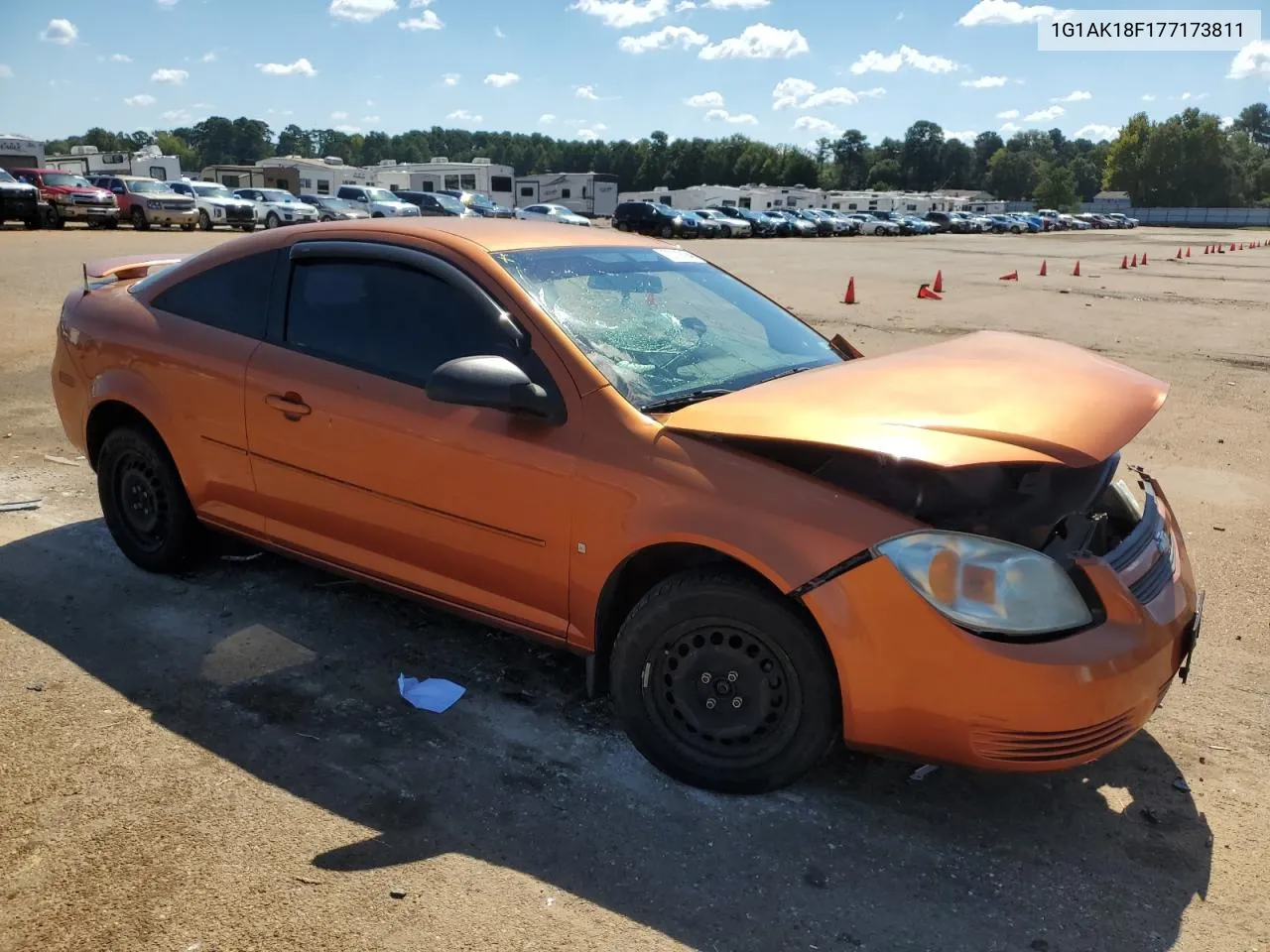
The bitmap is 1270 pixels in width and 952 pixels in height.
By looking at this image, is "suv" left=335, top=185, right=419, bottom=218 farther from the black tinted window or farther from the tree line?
the tree line

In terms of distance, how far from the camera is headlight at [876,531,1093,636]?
8.13ft

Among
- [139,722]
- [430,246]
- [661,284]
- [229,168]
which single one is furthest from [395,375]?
[229,168]

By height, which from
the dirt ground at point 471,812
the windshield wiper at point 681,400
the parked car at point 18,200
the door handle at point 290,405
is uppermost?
the parked car at point 18,200

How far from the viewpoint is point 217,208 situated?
32.4 m

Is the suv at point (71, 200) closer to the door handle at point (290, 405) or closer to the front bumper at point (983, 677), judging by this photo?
the door handle at point (290, 405)

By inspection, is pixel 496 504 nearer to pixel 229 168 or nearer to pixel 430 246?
pixel 430 246

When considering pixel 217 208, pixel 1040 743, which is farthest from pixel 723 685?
pixel 217 208

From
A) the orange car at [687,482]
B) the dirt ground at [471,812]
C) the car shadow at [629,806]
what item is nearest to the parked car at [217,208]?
the dirt ground at [471,812]

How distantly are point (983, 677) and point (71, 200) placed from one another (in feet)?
115

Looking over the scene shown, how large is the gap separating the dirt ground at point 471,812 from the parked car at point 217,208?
3144 cm

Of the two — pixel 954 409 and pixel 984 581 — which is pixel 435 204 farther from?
pixel 984 581

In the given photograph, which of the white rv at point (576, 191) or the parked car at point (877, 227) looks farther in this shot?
the white rv at point (576, 191)

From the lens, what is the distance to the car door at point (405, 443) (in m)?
3.08

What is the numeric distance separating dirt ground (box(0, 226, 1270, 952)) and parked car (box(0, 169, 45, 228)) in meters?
29.7
